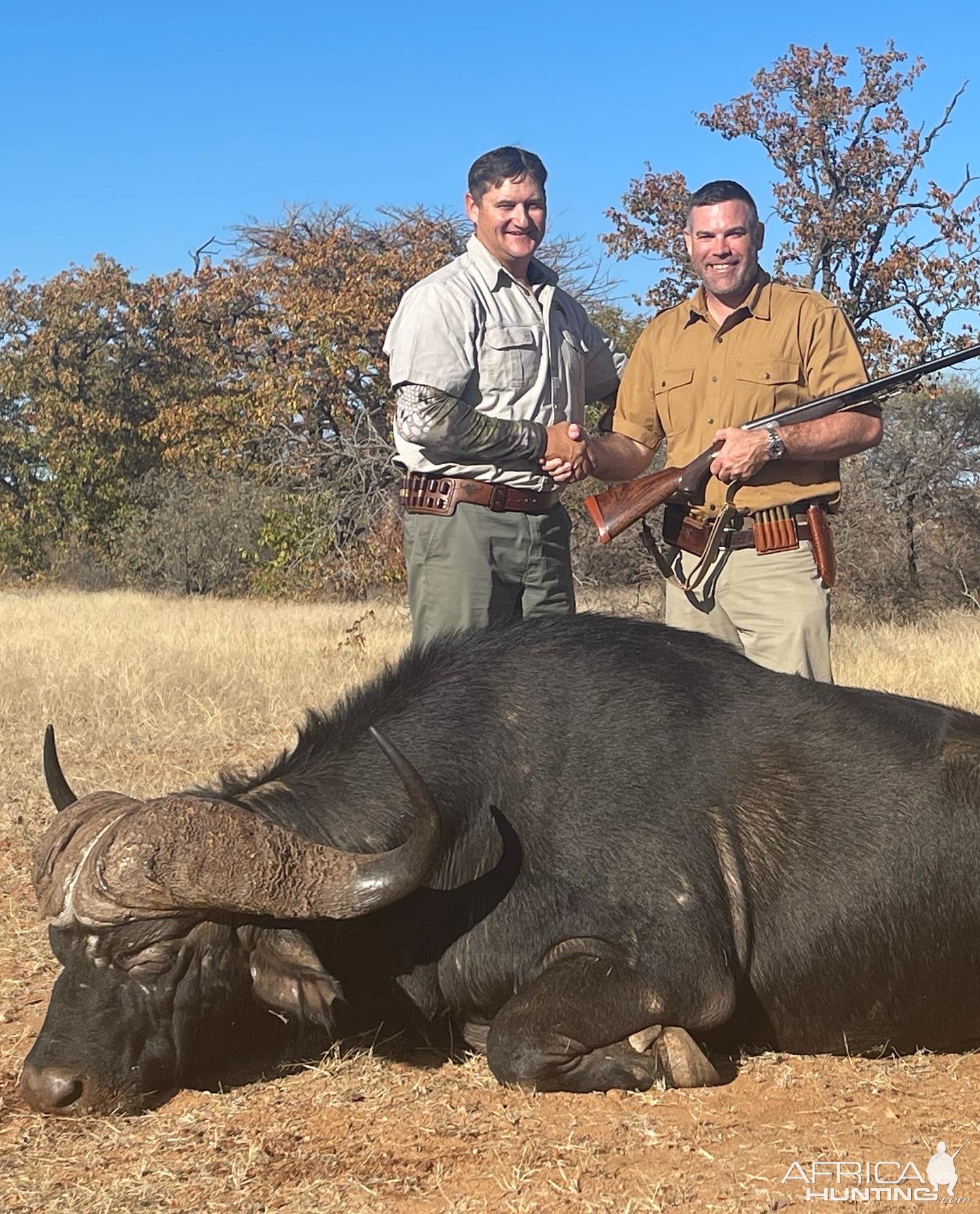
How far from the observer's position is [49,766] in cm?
399

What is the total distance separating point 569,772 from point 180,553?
2049 centimetres

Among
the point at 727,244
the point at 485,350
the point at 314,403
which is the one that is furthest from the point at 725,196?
the point at 314,403

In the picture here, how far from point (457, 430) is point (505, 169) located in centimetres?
108

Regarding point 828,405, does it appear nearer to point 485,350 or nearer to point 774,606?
point 774,606

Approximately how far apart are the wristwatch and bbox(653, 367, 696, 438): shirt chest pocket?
53 centimetres

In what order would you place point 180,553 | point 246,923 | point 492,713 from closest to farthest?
1. point 246,923
2. point 492,713
3. point 180,553

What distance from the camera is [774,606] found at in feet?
18.3

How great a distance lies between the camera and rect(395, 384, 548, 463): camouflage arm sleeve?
5438 millimetres

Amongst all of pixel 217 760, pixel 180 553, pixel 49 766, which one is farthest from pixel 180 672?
pixel 180 553

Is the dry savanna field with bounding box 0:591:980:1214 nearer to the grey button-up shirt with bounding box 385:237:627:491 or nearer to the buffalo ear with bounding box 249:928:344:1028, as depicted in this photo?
the buffalo ear with bounding box 249:928:344:1028

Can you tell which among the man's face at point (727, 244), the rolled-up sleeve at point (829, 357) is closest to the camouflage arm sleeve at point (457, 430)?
the man's face at point (727, 244)

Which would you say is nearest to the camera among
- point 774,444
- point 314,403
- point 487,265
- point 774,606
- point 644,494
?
point 774,444

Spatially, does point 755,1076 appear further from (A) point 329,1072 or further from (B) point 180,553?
(B) point 180,553

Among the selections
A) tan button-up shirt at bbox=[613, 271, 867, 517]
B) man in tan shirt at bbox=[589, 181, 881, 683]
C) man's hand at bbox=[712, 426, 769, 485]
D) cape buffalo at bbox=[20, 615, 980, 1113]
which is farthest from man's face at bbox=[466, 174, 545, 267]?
cape buffalo at bbox=[20, 615, 980, 1113]
